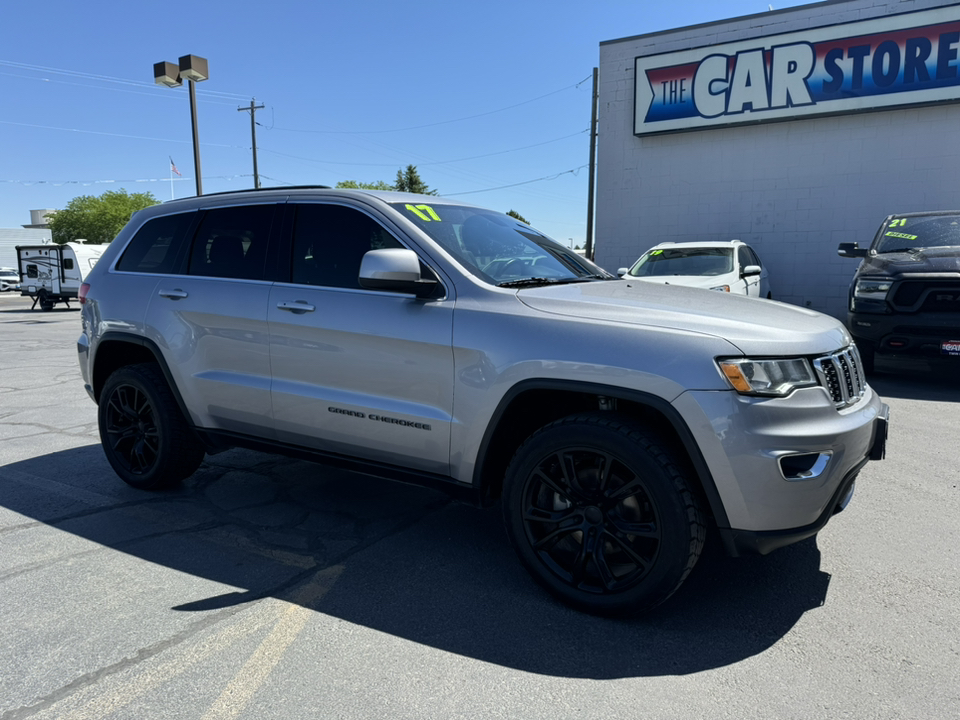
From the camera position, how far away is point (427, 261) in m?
3.30

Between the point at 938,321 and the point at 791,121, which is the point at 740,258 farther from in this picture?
the point at 791,121

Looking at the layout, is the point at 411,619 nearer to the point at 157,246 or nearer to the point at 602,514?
the point at 602,514

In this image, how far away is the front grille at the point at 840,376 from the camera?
271 centimetres

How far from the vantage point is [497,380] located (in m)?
2.96

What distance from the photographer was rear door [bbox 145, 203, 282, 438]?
3.78 meters

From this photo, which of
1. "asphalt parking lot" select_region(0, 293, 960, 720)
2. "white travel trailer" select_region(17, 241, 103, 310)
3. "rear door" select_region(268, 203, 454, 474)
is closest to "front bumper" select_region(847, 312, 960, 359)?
"asphalt parking lot" select_region(0, 293, 960, 720)

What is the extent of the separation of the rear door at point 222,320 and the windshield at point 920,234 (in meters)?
7.39

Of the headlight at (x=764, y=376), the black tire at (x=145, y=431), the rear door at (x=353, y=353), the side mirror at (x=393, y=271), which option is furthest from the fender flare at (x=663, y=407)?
the black tire at (x=145, y=431)

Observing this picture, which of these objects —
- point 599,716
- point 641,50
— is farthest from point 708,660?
point 641,50

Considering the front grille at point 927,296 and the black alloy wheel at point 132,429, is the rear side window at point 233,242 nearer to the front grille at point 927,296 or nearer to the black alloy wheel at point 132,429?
the black alloy wheel at point 132,429

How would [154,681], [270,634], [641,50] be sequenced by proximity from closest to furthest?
[154,681]
[270,634]
[641,50]

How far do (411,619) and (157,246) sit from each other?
3029 mm

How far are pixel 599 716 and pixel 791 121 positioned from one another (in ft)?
47.1

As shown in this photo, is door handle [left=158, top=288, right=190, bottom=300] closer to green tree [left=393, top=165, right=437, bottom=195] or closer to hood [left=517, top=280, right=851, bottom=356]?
hood [left=517, top=280, right=851, bottom=356]
